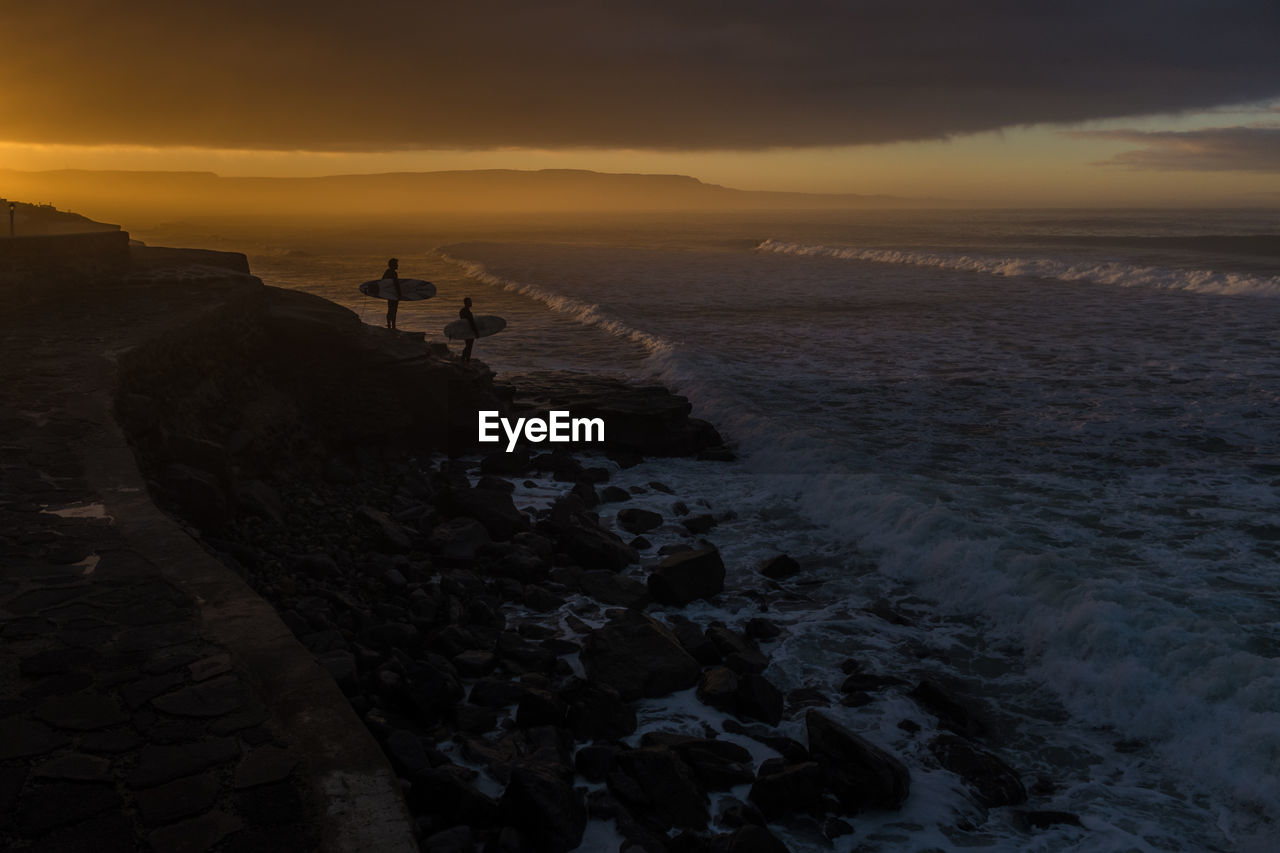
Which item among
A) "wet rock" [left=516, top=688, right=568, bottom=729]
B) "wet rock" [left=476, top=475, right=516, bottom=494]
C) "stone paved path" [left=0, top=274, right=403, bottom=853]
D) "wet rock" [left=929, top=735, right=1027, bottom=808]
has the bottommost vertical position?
"wet rock" [left=929, top=735, right=1027, bottom=808]

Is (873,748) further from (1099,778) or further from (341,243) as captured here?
(341,243)

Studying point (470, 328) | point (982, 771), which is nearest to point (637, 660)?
point (982, 771)

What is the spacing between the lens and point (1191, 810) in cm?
625

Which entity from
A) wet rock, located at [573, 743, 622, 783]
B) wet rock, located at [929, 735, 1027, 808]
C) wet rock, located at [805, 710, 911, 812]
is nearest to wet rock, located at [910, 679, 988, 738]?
wet rock, located at [929, 735, 1027, 808]

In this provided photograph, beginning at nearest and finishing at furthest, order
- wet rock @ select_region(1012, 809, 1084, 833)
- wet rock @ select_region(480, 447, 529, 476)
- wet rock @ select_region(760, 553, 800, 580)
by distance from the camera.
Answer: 1. wet rock @ select_region(1012, 809, 1084, 833)
2. wet rock @ select_region(760, 553, 800, 580)
3. wet rock @ select_region(480, 447, 529, 476)

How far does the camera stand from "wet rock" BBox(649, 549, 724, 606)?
9.43 m

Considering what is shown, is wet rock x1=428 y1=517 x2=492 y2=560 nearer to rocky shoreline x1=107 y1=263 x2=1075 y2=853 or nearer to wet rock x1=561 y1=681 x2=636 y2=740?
rocky shoreline x1=107 y1=263 x2=1075 y2=853

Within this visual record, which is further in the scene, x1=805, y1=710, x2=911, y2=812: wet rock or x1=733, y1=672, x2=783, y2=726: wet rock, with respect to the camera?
x1=733, y1=672, x2=783, y2=726: wet rock

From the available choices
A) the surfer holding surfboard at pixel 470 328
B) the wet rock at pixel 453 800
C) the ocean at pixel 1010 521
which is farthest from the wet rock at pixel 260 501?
the surfer holding surfboard at pixel 470 328

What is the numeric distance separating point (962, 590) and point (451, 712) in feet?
17.8

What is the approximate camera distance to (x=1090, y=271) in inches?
1756

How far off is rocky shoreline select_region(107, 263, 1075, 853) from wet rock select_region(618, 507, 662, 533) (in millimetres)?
39

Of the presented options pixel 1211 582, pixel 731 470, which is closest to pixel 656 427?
pixel 731 470

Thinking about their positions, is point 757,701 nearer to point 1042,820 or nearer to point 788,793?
point 788,793
